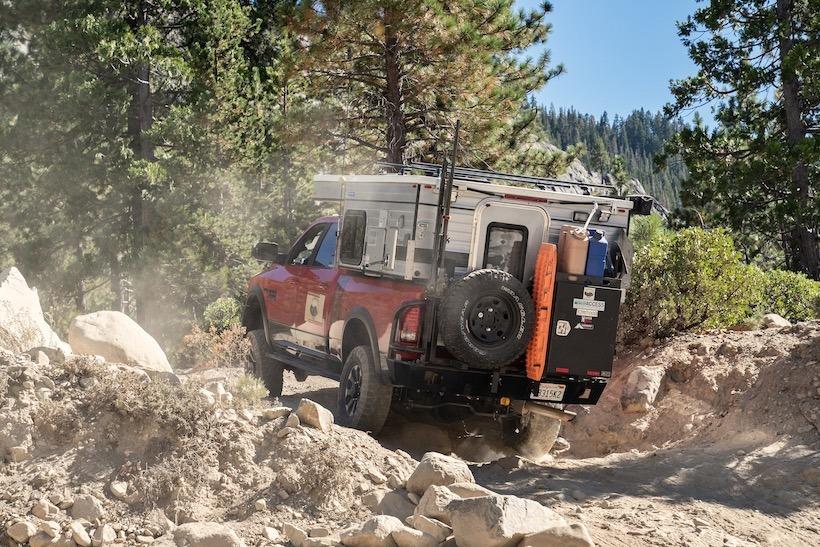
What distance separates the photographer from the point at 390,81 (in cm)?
1847

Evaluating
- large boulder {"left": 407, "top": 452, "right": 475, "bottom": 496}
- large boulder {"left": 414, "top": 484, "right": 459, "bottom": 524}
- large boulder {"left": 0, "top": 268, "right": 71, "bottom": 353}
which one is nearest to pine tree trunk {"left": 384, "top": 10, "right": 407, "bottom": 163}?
large boulder {"left": 0, "top": 268, "right": 71, "bottom": 353}

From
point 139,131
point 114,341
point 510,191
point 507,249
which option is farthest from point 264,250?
point 139,131

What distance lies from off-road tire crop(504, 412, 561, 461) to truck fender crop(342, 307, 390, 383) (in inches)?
63.9

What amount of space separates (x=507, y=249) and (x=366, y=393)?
1768 mm

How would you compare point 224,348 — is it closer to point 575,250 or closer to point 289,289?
point 289,289

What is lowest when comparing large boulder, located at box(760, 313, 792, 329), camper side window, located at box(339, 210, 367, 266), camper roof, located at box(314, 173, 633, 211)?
large boulder, located at box(760, 313, 792, 329)

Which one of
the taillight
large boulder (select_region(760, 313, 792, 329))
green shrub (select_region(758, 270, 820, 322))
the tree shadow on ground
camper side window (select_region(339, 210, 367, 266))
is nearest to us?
the tree shadow on ground

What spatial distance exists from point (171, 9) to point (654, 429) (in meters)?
15.9

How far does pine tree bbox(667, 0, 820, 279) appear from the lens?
20.8 m

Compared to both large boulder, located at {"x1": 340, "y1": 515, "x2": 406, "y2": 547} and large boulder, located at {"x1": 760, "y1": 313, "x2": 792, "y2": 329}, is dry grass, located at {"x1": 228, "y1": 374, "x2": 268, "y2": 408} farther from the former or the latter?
large boulder, located at {"x1": 760, "y1": 313, "x2": 792, "y2": 329}

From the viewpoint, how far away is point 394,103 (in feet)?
60.8

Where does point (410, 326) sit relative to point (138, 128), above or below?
below

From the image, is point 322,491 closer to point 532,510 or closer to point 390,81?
point 532,510

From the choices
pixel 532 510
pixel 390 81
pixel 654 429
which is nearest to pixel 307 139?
pixel 390 81
